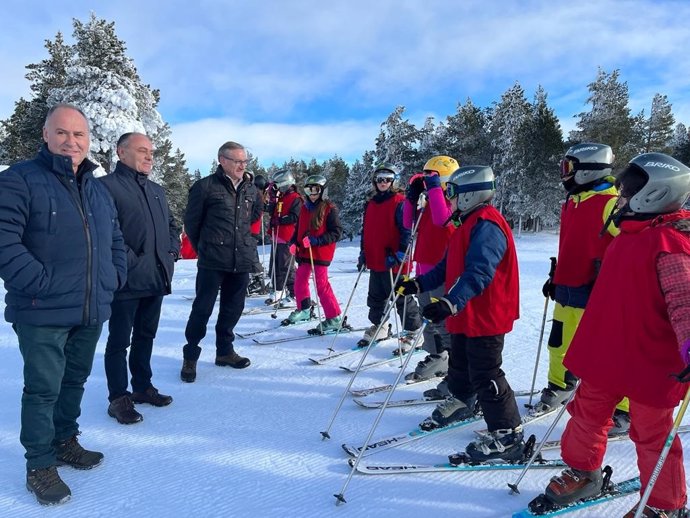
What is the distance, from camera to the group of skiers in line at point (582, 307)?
6.89ft

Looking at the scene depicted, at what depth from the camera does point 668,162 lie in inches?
86.2

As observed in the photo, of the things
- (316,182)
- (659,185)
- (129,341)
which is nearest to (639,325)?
(659,185)

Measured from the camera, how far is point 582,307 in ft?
11.7

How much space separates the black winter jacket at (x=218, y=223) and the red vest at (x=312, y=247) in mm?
1855

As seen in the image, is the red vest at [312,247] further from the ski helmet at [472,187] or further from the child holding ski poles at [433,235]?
the ski helmet at [472,187]

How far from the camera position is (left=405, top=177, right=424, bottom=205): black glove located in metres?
4.76

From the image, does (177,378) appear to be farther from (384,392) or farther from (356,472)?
(356,472)

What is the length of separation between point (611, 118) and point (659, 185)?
36565mm

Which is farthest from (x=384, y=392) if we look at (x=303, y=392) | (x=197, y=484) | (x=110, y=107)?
(x=110, y=107)

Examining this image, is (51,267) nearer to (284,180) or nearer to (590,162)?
(590,162)

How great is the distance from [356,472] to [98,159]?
22441mm

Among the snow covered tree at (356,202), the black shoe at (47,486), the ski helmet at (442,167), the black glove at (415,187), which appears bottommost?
the black shoe at (47,486)

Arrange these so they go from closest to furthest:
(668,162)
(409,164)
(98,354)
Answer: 1. (668,162)
2. (98,354)
3. (409,164)

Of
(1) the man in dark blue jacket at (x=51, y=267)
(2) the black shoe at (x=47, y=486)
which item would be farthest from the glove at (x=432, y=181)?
(2) the black shoe at (x=47, y=486)
